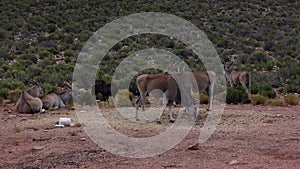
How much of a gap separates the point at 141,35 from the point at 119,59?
26.5 ft

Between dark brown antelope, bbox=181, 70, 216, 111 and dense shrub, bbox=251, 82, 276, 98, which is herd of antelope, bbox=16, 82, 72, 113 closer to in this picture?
dark brown antelope, bbox=181, 70, 216, 111

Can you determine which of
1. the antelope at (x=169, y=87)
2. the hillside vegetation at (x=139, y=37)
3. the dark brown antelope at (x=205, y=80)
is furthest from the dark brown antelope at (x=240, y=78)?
the antelope at (x=169, y=87)

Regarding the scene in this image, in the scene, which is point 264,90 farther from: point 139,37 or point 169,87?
point 139,37

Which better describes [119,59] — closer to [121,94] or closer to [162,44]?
[162,44]

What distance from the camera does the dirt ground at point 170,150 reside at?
337 inches

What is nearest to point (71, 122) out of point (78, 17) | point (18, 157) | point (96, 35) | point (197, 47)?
point (18, 157)

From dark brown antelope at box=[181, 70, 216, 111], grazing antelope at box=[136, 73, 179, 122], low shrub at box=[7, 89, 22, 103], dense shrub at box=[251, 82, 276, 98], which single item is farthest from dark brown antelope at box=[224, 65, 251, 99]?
low shrub at box=[7, 89, 22, 103]

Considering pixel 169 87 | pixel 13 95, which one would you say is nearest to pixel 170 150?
pixel 169 87

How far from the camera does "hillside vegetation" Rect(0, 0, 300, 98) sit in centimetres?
2720

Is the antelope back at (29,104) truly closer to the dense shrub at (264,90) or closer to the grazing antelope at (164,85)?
the grazing antelope at (164,85)

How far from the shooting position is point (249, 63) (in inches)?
1270

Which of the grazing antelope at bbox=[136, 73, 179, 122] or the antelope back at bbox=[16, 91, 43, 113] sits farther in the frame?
the antelope back at bbox=[16, 91, 43, 113]

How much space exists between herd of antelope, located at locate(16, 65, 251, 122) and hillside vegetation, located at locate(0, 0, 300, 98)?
3517mm

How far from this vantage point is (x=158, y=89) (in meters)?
13.6
